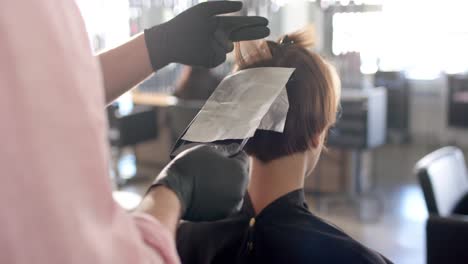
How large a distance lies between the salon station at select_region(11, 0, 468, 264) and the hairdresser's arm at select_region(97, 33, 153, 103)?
4.6 inches

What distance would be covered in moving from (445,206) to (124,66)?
4.53 ft

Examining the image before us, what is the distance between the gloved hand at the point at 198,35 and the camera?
1.05 meters

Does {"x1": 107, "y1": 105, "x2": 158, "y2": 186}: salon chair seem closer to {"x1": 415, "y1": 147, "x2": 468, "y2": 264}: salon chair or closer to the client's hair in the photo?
{"x1": 415, "y1": 147, "x2": 468, "y2": 264}: salon chair

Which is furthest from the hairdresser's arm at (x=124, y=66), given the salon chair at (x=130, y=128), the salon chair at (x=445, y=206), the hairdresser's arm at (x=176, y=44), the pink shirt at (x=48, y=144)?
the salon chair at (x=130, y=128)

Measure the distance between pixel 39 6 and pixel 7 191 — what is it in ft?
0.62

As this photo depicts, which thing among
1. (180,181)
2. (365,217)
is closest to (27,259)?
(180,181)

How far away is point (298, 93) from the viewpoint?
115 cm

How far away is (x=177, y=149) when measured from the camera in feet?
3.04

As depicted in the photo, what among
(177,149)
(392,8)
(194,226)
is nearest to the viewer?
(177,149)

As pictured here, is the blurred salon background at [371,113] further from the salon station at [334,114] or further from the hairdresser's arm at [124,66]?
the hairdresser's arm at [124,66]

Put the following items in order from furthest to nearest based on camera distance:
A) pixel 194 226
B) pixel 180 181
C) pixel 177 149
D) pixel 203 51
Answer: pixel 194 226 < pixel 203 51 < pixel 177 149 < pixel 180 181

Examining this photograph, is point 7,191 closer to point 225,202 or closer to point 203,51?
point 225,202

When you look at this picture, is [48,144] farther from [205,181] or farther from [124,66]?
[124,66]

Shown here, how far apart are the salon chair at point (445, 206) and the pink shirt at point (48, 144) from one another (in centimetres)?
149
